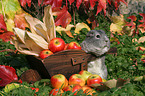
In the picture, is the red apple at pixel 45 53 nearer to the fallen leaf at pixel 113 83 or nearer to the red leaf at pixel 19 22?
the fallen leaf at pixel 113 83

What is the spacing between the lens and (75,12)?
3.54 metres

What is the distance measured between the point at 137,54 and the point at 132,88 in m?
1.55

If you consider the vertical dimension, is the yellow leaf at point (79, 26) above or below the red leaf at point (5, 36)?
above

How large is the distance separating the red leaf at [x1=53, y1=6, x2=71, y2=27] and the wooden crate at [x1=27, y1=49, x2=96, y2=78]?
1.26m

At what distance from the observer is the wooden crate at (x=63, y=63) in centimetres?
184

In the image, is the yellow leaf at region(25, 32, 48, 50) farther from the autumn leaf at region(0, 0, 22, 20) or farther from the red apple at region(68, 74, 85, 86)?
the autumn leaf at region(0, 0, 22, 20)

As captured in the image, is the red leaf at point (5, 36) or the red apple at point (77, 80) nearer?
the red apple at point (77, 80)

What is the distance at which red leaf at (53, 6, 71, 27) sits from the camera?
10.4 feet

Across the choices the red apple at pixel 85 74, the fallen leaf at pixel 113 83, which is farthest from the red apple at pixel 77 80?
the fallen leaf at pixel 113 83

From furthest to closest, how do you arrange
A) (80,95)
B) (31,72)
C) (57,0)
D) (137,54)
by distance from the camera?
(57,0) → (137,54) → (31,72) → (80,95)

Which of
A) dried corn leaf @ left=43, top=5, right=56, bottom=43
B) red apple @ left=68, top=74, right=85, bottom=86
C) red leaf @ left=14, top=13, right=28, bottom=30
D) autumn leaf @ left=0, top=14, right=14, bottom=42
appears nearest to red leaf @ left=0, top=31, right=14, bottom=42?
autumn leaf @ left=0, top=14, right=14, bottom=42

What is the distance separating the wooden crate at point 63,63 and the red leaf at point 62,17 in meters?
1.26

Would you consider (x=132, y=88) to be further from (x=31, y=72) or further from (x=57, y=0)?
(x=57, y=0)

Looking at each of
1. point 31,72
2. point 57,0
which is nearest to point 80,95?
point 31,72
